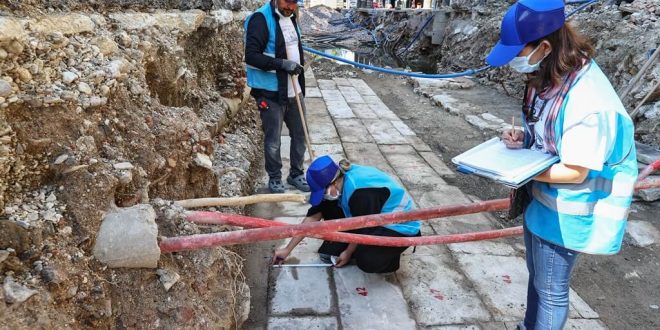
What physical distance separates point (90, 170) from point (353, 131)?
472 centimetres

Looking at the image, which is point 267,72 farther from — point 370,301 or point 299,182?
point 370,301

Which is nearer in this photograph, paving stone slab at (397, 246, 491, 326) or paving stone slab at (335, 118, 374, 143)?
paving stone slab at (397, 246, 491, 326)

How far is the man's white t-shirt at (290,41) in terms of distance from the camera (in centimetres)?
385

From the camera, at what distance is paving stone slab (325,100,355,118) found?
280 inches

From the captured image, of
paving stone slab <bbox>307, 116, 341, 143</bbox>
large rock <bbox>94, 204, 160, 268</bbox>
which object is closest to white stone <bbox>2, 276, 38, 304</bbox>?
large rock <bbox>94, 204, 160, 268</bbox>

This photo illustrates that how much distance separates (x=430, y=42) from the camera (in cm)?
1714

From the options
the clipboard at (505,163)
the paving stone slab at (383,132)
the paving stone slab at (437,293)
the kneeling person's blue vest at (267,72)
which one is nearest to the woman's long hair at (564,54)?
the clipboard at (505,163)

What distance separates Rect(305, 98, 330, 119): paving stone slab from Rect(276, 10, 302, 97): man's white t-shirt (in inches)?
108

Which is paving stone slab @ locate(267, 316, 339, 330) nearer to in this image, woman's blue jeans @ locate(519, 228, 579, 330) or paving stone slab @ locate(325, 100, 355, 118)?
woman's blue jeans @ locate(519, 228, 579, 330)

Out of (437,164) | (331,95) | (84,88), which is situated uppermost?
(84,88)

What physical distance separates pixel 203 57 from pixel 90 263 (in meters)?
3.33

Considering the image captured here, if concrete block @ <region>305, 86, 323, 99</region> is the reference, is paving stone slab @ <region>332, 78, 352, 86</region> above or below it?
below

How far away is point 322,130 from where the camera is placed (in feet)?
20.5

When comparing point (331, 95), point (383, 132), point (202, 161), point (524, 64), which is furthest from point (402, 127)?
point (524, 64)
